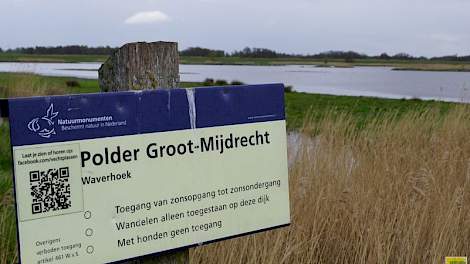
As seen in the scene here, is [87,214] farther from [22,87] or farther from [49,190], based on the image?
[22,87]

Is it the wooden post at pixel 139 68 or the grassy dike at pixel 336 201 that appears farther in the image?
the grassy dike at pixel 336 201

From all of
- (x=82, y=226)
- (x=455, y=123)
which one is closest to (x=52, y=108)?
(x=82, y=226)

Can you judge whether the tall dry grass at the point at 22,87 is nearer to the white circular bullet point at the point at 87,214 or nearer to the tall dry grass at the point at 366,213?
the tall dry grass at the point at 366,213

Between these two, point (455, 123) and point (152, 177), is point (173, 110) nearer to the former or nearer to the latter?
point (152, 177)

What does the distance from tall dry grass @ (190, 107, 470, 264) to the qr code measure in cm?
116

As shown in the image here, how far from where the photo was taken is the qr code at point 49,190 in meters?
1.29

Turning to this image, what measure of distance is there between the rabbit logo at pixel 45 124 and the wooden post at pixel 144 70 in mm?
300

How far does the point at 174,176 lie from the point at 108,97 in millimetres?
277

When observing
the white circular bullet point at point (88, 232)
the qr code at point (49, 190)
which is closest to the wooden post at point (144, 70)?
the white circular bullet point at point (88, 232)

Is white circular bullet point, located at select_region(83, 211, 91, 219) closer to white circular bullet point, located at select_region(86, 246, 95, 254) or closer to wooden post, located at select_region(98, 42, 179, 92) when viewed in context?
white circular bullet point, located at select_region(86, 246, 95, 254)

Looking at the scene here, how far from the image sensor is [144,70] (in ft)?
5.16

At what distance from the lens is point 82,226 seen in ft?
4.42

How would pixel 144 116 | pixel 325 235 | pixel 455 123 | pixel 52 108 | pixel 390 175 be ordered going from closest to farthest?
pixel 52 108
pixel 144 116
pixel 325 235
pixel 390 175
pixel 455 123

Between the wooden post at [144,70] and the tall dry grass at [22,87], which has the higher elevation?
the wooden post at [144,70]
